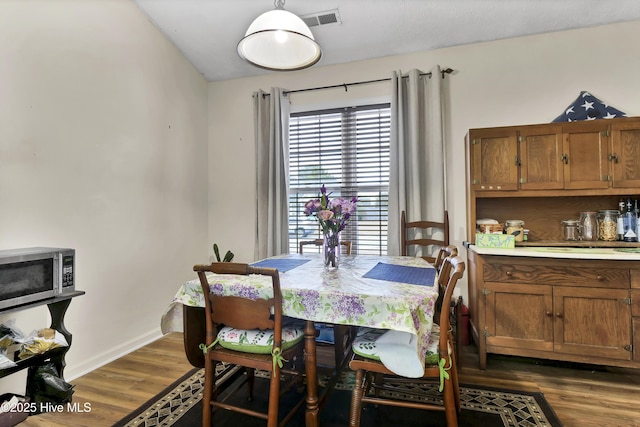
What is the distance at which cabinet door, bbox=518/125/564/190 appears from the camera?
2.47m

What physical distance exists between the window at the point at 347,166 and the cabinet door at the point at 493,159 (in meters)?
0.90

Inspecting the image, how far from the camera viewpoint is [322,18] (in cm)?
277

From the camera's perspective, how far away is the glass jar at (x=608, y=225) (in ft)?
8.28

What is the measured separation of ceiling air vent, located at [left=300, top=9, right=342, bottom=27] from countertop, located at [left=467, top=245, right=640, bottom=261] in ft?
7.13

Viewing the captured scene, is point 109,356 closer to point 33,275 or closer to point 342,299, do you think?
point 33,275

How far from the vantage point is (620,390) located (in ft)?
6.78

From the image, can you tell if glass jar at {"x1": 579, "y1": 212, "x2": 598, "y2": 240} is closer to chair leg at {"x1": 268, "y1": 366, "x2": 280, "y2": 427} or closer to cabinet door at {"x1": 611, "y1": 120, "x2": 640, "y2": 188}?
cabinet door at {"x1": 611, "y1": 120, "x2": 640, "y2": 188}

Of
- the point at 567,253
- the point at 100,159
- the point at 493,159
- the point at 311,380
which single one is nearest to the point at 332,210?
the point at 311,380

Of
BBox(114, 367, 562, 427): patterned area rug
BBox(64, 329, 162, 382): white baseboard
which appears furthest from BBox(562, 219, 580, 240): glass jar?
BBox(64, 329, 162, 382): white baseboard

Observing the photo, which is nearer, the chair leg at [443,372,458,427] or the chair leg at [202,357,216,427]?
the chair leg at [443,372,458,427]

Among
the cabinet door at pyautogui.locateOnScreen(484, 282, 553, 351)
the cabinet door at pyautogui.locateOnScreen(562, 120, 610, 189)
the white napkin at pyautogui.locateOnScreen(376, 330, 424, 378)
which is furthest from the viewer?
the cabinet door at pyautogui.locateOnScreen(562, 120, 610, 189)

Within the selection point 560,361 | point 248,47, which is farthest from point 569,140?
point 248,47

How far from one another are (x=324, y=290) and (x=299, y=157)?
238cm

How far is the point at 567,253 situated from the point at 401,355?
5.09 feet
